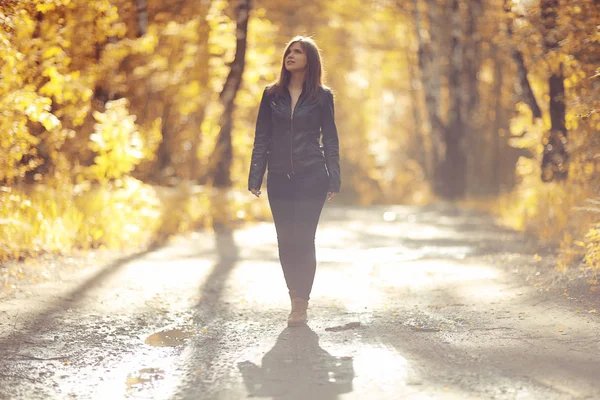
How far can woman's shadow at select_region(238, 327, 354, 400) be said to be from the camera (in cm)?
465

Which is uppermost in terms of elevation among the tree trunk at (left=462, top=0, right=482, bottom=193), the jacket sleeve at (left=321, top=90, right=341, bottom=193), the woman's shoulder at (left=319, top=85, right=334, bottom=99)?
the tree trunk at (left=462, top=0, right=482, bottom=193)

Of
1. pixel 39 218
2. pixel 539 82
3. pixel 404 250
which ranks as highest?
pixel 539 82

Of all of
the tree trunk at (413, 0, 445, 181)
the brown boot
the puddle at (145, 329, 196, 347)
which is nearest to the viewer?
the puddle at (145, 329, 196, 347)

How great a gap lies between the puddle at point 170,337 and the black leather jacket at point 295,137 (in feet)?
4.20

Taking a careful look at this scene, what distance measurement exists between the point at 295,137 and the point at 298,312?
55.4 inches

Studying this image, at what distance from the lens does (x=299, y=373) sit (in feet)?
16.5

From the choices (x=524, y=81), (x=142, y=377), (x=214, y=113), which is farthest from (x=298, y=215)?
(x=214, y=113)

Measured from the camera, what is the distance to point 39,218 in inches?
367

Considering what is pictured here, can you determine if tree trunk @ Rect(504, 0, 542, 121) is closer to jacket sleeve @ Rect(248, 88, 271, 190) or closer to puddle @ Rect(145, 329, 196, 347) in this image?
jacket sleeve @ Rect(248, 88, 271, 190)

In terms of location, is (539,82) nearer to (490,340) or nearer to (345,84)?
(345,84)

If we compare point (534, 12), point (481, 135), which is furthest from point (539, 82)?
point (481, 135)

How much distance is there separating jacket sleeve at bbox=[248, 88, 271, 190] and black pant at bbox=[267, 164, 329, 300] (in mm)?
98

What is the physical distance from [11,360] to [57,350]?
39 cm

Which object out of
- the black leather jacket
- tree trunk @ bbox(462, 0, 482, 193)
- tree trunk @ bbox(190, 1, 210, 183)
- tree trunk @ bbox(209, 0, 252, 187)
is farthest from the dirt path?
tree trunk @ bbox(462, 0, 482, 193)
